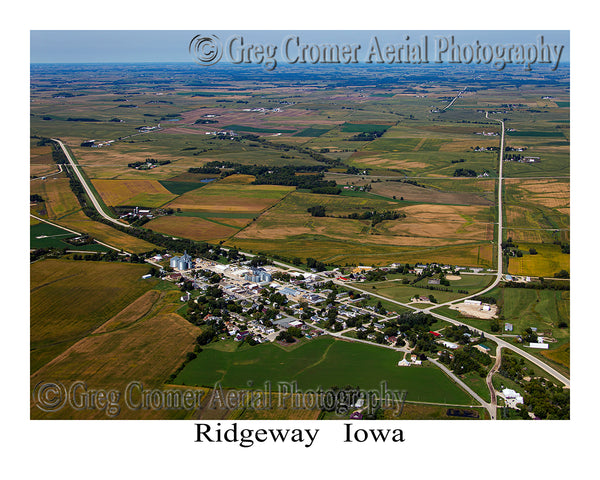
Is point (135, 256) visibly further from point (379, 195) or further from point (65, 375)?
point (379, 195)

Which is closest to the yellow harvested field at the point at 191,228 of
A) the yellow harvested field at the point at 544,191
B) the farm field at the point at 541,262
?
the farm field at the point at 541,262

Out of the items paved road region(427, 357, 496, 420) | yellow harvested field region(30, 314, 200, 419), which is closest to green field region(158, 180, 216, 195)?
yellow harvested field region(30, 314, 200, 419)

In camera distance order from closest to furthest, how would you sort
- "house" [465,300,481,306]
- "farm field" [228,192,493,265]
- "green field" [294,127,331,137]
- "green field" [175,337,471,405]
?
"green field" [175,337,471,405] < "house" [465,300,481,306] < "farm field" [228,192,493,265] < "green field" [294,127,331,137]

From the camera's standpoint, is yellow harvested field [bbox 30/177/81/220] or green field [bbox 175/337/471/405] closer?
green field [bbox 175/337/471/405]

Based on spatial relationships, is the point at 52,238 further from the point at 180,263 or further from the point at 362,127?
the point at 362,127

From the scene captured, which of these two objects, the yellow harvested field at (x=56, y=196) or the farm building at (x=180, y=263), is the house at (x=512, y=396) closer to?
the farm building at (x=180, y=263)

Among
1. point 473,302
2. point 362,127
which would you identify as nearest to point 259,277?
point 473,302

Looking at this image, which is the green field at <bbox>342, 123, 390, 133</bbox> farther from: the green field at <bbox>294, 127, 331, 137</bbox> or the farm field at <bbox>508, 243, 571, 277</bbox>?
the farm field at <bbox>508, 243, 571, 277</bbox>
